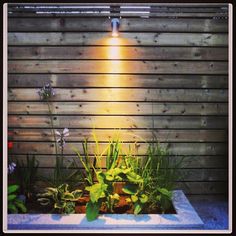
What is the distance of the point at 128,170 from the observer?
347cm

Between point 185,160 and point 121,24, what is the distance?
1.66 m

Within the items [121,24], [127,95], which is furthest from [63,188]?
Answer: [121,24]

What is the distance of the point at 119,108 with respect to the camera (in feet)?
13.9

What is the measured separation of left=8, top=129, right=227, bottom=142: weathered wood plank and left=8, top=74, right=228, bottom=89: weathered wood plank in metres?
0.50

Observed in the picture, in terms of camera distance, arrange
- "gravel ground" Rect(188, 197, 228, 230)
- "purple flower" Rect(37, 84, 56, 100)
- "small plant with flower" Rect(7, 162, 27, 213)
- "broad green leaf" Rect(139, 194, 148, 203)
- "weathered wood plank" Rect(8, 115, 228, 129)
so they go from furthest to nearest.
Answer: "weathered wood plank" Rect(8, 115, 228, 129) → "purple flower" Rect(37, 84, 56, 100) → "gravel ground" Rect(188, 197, 228, 230) → "small plant with flower" Rect(7, 162, 27, 213) → "broad green leaf" Rect(139, 194, 148, 203)

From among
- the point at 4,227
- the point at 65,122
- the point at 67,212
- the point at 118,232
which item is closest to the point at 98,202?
the point at 67,212

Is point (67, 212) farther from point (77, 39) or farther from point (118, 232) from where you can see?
point (77, 39)

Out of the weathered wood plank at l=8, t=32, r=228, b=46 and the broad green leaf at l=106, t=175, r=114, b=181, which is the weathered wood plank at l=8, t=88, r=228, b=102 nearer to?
the weathered wood plank at l=8, t=32, r=228, b=46

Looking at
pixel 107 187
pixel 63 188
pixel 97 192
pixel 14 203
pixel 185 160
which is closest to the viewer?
pixel 97 192

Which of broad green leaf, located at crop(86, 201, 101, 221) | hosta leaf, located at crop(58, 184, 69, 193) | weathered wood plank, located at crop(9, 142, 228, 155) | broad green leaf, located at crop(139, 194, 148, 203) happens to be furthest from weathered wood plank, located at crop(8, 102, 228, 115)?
broad green leaf, located at crop(86, 201, 101, 221)

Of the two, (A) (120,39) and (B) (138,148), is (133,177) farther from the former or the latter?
(A) (120,39)

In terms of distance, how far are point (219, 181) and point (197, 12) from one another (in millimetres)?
1891

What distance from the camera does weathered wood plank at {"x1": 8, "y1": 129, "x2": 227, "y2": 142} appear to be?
4.25 m

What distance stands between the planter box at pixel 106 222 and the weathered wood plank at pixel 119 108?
130cm
